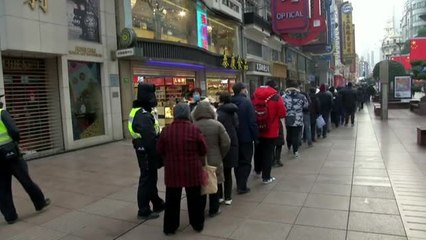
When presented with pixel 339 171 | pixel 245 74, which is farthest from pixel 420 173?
pixel 245 74

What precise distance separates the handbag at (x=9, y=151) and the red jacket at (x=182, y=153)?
2.19 meters

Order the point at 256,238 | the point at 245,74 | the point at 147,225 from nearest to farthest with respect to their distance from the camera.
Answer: the point at 256,238 → the point at 147,225 → the point at 245,74

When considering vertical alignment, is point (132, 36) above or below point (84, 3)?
below

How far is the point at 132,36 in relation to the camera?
12.4 metres

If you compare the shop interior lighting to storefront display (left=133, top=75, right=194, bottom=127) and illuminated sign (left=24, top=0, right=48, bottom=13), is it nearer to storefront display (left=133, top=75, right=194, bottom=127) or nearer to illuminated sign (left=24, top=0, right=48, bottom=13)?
storefront display (left=133, top=75, right=194, bottom=127)

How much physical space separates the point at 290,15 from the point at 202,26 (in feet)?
16.7

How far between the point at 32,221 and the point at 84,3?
27.4 feet

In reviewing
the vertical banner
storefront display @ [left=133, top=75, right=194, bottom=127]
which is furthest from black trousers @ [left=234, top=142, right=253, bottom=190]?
the vertical banner

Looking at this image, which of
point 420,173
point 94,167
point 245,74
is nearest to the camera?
point 420,173

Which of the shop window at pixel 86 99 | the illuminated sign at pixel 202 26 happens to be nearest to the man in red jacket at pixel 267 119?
the shop window at pixel 86 99

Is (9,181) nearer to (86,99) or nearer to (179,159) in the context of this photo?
(179,159)

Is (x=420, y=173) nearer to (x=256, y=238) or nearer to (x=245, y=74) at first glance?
(x=256, y=238)

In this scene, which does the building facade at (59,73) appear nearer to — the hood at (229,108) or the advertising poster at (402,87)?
the hood at (229,108)

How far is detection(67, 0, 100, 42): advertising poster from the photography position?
11312 millimetres
